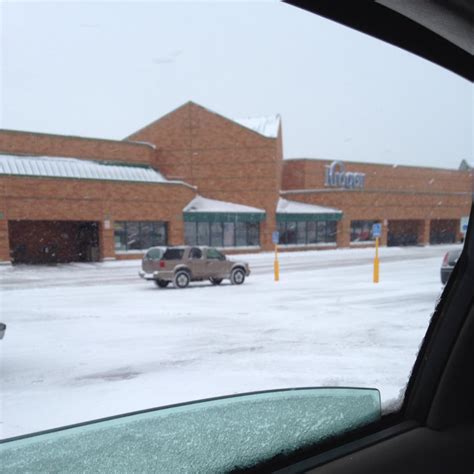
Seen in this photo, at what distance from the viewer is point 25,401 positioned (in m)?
3.30

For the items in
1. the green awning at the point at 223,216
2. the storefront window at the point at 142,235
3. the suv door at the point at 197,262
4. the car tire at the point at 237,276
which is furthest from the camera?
the green awning at the point at 223,216

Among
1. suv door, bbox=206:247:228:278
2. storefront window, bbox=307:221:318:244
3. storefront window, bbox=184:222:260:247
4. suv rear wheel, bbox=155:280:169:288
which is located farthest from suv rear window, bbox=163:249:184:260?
storefront window, bbox=307:221:318:244

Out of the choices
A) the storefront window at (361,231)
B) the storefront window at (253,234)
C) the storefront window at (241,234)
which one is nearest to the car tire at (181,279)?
the storefront window at (241,234)

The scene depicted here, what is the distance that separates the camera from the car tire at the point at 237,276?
1805 centimetres

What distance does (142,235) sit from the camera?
73.5 feet

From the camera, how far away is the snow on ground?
12.5ft

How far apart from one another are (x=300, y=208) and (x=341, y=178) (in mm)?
6110

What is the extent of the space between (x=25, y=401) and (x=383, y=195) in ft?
125

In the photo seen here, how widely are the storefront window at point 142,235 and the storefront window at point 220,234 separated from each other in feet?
11.2

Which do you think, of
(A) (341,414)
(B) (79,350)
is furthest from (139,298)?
(A) (341,414)

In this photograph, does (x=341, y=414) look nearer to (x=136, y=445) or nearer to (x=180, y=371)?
(x=136, y=445)

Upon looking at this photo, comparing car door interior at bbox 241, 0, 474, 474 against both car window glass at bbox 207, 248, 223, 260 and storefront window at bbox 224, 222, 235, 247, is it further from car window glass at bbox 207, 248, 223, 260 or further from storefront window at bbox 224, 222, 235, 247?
storefront window at bbox 224, 222, 235, 247

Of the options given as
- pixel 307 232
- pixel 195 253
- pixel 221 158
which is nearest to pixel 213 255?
pixel 195 253

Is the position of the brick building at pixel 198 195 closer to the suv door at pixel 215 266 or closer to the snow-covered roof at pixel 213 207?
the snow-covered roof at pixel 213 207
